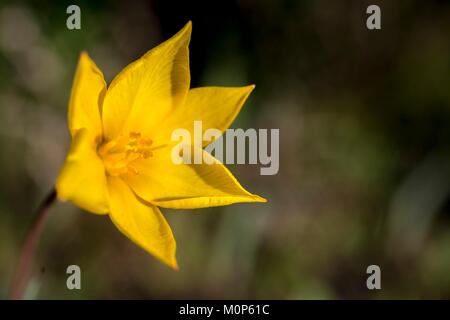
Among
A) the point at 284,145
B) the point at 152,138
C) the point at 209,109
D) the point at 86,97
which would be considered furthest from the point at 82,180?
the point at 284,145

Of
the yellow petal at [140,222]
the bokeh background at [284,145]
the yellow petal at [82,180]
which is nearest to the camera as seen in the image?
the yellow petal at [82,180]

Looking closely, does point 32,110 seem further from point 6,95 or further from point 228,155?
point 228,155

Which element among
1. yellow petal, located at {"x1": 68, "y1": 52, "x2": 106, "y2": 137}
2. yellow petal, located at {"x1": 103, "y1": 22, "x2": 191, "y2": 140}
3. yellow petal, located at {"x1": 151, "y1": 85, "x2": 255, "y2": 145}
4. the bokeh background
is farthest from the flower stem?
the bokeh background

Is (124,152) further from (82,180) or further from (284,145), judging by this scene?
(284,145)

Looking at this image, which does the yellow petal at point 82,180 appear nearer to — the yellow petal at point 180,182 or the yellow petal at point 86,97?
the yellow petal at point 86,97

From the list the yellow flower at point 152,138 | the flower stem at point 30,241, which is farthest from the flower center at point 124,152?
the flower stem at point 30,241

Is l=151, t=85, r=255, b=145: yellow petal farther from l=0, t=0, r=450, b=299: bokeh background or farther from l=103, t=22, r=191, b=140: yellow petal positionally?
l=0, t=0, r=450, b=299: bokeh background
